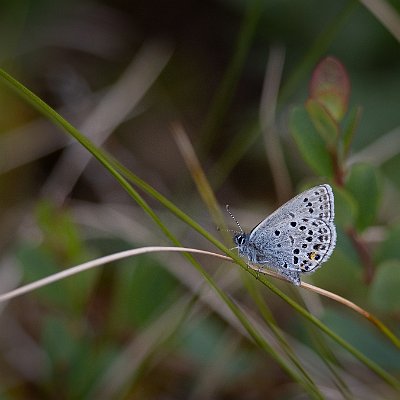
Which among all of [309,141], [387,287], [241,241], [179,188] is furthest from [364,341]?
[179,188]

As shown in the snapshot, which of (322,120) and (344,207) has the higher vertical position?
A: (322,120)

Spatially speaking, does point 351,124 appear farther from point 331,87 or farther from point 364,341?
point 364,341

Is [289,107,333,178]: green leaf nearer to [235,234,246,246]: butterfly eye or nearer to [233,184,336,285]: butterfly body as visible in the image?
[233,184,336,285]: butterfly body

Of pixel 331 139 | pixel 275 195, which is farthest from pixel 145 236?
pixel 331 139

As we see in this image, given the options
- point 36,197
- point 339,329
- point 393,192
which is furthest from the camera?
point 36,197

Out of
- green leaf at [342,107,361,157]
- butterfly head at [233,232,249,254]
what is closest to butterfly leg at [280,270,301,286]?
butterfly head at [233,232,249,254]

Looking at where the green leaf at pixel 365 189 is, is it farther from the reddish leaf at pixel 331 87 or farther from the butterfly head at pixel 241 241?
the butterfly head at pixel 241 241

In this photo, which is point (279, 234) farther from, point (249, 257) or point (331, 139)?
point (331, 139)

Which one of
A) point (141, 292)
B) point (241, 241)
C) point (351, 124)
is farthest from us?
point (141, 292)
